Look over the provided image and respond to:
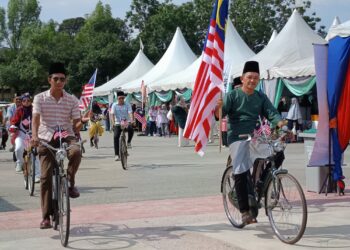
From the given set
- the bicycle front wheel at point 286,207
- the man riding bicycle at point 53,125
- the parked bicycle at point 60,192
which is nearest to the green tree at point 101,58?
the man riding bicycle at point 53,125

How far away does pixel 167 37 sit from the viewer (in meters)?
64.8

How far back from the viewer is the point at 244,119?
7.11 metres

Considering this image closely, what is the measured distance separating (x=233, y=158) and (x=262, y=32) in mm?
57088

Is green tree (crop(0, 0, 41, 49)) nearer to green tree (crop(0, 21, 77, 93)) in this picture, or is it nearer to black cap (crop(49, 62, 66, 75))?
green tree (crop(0, 21, 77, 93))

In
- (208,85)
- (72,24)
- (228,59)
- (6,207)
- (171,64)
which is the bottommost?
(6,207)

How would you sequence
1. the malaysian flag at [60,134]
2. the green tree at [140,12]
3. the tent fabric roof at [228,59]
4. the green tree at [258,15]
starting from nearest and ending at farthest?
the malaysian flag at [60,134], the tent fabric roof at [228,59], the green tree at [258,15], the green tree at [140,12]

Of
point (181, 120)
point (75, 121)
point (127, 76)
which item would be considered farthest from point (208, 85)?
point (127, 76)

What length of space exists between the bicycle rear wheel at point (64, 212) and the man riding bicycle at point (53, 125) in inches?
9.1

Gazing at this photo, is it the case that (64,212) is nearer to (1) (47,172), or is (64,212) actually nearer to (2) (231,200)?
(1) (47,172)

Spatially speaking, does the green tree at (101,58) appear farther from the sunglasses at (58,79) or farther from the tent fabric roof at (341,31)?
the sunglasses at (58,79)

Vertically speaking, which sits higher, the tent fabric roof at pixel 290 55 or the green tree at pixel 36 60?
the green tree at pixel 36 60

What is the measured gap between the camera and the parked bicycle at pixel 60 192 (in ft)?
21.9

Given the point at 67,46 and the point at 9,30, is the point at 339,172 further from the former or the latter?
the point at 9,30

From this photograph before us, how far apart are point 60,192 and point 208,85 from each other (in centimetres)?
280
